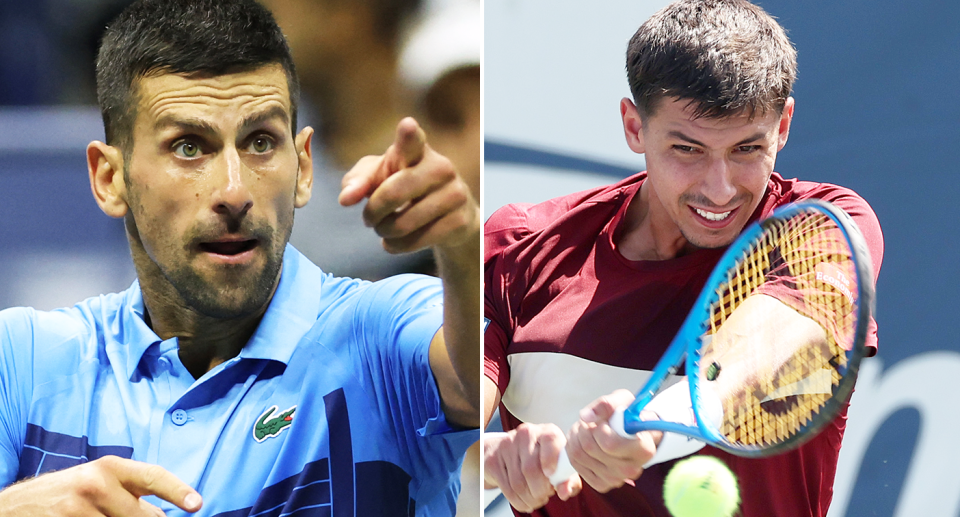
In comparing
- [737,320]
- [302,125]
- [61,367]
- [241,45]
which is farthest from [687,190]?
[61,367]

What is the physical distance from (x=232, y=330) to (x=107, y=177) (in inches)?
15.7

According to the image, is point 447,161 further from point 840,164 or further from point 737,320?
point 840,164

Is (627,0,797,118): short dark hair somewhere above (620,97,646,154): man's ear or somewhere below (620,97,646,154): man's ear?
above

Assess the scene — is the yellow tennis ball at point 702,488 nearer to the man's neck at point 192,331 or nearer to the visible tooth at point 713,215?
the visible tooth at point 713,215

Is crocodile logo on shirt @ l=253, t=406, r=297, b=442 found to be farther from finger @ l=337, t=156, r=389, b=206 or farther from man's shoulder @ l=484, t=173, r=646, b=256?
man's shoulder @ l=484, t=173, r=646, b=256

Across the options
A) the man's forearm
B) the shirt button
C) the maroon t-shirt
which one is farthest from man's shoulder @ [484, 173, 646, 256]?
the shirt button

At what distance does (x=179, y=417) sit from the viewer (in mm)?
1743

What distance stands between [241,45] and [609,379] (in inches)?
40.9

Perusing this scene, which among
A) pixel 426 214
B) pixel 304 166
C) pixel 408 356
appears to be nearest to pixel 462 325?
pixel 408 356

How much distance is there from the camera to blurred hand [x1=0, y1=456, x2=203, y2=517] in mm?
1691

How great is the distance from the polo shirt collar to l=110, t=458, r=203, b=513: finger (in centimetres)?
19

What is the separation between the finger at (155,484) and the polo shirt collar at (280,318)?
192 millimetres

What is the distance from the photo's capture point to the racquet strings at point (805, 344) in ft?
5.16

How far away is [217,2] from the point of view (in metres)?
1.70
